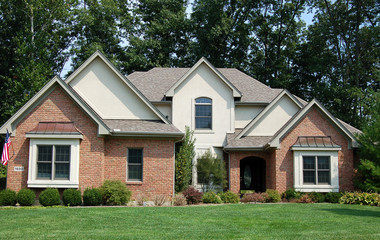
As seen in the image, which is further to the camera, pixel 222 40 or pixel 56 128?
pixel 222 40

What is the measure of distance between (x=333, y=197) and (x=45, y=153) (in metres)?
14.6

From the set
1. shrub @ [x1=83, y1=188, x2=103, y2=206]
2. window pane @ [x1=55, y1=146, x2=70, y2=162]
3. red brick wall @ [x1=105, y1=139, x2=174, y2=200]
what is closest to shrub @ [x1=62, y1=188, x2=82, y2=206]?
shrub @ [x1=83, y1=188, x2=103, y2=206]

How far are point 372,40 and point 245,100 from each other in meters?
18.9

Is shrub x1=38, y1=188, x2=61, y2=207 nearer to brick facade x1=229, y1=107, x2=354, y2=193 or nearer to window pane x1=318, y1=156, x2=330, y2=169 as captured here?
brick facade x1=229, y1=107, x2=354, y2=193

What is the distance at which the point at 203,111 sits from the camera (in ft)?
90.1

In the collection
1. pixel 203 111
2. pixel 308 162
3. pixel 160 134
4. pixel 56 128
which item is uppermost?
pixel 203 111

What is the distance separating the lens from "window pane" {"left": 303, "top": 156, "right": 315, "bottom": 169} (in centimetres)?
2319

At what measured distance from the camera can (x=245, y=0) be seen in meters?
44.9

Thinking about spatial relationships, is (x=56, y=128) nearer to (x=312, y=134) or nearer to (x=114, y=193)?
(x=114, y=193)

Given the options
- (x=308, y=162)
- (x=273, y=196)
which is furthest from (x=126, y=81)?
(x=308, y=162)

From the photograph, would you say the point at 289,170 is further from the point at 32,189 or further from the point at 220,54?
the point at 220,54

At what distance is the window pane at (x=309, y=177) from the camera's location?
75.7 feet

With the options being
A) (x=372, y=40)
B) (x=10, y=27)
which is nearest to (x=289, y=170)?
(x=372, y=40)

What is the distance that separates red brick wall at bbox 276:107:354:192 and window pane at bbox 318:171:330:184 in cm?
67
